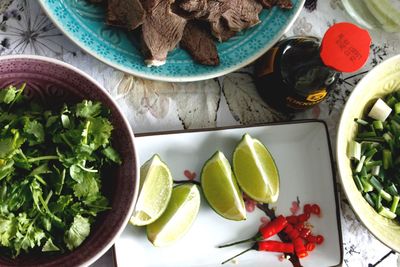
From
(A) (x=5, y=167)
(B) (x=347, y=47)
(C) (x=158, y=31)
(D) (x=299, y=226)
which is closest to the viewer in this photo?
(A) (x=5, y=167)

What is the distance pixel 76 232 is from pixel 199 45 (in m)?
0.48

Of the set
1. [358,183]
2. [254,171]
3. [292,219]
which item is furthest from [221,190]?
[358,183]

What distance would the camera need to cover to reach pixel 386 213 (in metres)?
1.24

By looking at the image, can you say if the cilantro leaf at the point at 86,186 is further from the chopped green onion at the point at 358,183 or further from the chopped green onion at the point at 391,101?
the chopped green onion at the point at 391,101

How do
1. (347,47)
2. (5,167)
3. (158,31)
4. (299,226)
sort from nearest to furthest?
(5,167) → (347,47) → (158,31) → (299,226)

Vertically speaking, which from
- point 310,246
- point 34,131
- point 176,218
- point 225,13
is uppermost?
point 225,13

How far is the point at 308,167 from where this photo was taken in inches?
50.7

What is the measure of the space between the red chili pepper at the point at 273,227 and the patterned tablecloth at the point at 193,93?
7.0 inches

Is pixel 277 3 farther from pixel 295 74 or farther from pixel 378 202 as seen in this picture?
pixel 378 202

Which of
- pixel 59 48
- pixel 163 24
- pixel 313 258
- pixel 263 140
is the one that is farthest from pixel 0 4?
pixel 313 258

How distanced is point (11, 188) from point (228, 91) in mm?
548

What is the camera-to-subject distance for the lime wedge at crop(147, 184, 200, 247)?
112 centimetres

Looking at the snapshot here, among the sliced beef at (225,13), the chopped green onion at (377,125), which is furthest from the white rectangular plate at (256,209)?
the sliced beef at (225,13)

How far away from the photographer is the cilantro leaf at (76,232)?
0.96 metres
